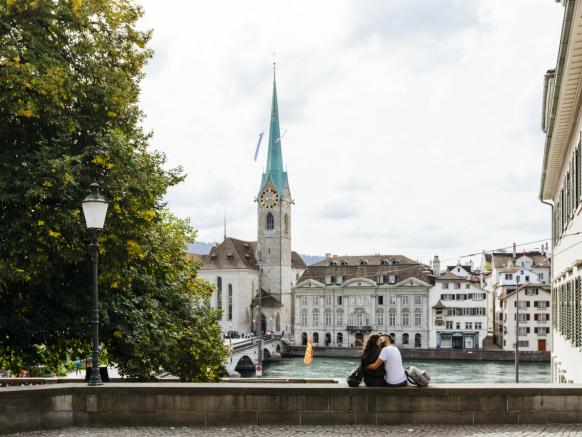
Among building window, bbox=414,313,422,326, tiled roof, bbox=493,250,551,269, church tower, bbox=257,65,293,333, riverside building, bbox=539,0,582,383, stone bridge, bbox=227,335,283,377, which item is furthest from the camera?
church tower, bbox=257,65,293,333

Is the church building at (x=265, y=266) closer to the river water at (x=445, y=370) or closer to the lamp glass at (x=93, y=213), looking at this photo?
the river water at (x=445, y=370)

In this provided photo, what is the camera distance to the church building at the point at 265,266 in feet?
423

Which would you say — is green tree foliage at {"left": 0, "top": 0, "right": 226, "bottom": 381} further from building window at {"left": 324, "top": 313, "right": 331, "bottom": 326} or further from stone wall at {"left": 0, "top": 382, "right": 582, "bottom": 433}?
building window at {"left": 324, "top": 313, "right": 331, "bottom": 326}

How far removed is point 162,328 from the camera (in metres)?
20.8

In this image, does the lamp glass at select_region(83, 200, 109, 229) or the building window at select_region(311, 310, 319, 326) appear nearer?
the lamp glass at select_region(83, 200, 109, 229)

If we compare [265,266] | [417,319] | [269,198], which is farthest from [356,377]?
[269,198]

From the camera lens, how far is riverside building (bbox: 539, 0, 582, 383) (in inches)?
491

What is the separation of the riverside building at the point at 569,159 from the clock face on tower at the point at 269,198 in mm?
113251

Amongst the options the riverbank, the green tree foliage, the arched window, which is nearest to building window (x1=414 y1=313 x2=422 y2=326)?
the riverbank

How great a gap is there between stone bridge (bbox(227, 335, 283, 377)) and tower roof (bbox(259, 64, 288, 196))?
112ft

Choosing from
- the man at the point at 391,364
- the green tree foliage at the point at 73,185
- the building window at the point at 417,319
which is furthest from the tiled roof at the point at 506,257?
the man at the point at 391,364

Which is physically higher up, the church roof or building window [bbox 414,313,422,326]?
the church roof

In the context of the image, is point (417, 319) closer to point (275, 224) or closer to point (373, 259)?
point (373, 259)

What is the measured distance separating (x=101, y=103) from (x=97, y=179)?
6.60ft
